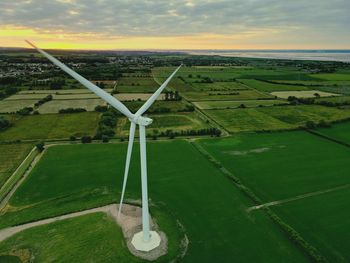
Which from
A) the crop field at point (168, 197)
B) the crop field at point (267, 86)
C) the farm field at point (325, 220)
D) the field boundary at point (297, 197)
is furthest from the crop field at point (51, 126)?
the crop field at point (267, 86)

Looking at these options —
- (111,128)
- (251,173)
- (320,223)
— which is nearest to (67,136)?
(111,128)

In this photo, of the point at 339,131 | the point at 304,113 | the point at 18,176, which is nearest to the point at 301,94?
the point at 304,113

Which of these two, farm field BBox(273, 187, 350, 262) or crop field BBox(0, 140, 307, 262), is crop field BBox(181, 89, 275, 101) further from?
farm field BBox(273, 187, 350, 262)

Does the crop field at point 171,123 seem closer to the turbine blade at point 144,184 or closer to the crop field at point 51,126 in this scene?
the crop field at point 51,126

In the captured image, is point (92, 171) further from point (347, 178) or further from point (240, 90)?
point (240, 90)

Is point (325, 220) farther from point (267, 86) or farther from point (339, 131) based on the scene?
point (267, 86)

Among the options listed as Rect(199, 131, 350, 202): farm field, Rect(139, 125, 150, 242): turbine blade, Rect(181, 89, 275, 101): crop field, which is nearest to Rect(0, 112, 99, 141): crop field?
Rect(199, 131, 350, 202): farm field
